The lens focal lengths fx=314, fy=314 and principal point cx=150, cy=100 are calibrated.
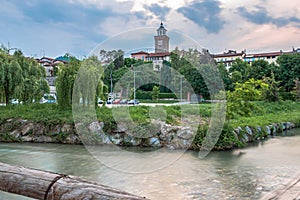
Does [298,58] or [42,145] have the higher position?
[298,58]

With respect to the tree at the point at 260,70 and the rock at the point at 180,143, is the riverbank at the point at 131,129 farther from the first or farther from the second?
the tree at the point at 260,70

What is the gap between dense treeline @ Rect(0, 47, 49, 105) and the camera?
39.9 ft

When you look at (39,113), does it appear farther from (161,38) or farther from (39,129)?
(161,38)

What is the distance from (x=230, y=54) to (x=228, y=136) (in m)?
37.0

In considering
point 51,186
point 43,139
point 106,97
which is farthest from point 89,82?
point 51,186

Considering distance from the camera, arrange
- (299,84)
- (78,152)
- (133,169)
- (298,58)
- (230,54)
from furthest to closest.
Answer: (230,54) → (298,58) → (299,84) → (78,152) → (133,169)

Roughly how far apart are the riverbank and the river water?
53 cm

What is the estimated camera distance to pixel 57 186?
4.79ft

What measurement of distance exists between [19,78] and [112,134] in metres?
5.27

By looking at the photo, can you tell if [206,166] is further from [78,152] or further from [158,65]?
[78,152]

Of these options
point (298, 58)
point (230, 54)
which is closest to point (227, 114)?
point (298, 58)

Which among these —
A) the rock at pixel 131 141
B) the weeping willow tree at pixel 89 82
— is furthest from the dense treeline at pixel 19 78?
the rock at pixel 131 141

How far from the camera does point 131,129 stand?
9.14m

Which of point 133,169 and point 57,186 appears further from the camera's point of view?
point 133,169
